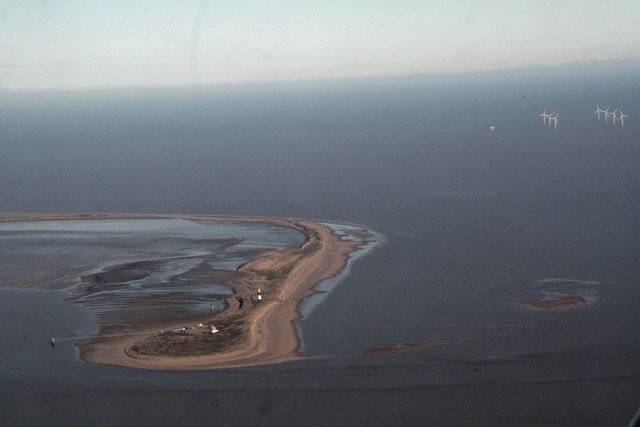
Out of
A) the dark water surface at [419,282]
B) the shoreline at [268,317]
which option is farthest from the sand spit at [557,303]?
the shoreline at [268,317]

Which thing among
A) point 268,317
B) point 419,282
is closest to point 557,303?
point 419,282

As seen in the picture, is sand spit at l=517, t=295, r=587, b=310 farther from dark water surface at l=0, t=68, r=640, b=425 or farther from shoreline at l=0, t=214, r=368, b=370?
shoreline at l=0, t=214, r=368, b=370

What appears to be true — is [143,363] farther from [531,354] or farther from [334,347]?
[531,354]

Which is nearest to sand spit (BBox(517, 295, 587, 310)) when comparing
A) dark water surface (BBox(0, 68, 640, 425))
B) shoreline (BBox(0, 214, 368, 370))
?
dark water surface (BBox(0, 68, 640, 425))

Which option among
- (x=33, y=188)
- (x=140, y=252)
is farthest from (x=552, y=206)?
(x=33, y=188)

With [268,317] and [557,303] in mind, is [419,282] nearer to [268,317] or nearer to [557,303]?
[557,303]

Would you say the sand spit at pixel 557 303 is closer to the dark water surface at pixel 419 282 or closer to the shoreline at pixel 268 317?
the dark water surface at pixel 419 282
